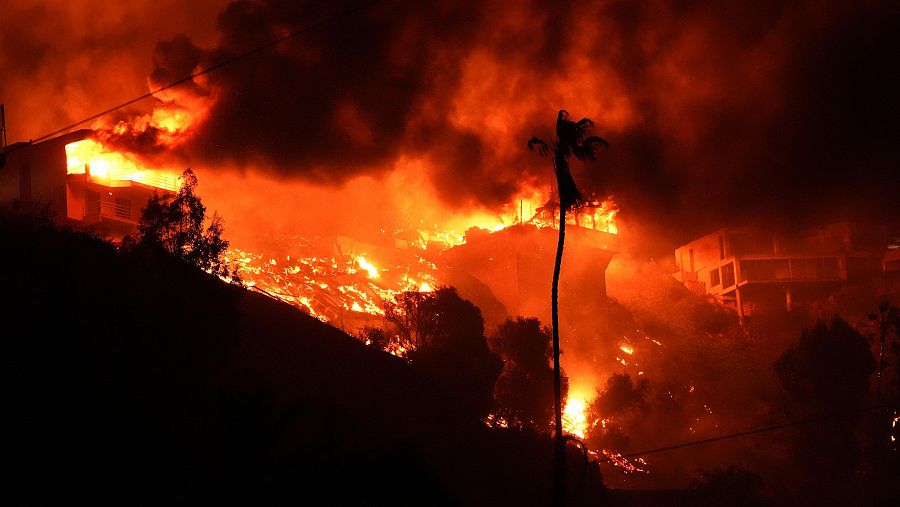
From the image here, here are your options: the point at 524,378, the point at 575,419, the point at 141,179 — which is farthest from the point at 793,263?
the point at 141,179

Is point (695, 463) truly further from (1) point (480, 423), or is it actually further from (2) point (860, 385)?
(1) point (480, 423)

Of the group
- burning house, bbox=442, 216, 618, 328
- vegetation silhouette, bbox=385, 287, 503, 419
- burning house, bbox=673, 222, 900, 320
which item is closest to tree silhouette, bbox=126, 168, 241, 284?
vegetation silhouette, bbox=385, 287, 503, 419

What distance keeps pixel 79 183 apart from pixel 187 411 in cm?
3341

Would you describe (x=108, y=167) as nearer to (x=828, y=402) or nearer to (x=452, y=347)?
(x=452, y=347)

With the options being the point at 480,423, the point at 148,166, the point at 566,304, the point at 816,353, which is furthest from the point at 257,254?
the point at 816,353

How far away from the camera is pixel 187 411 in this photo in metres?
32.5

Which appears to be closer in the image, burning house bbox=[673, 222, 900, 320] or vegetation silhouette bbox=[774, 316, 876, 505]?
vegetation silhouette bbox=[774, 316, 876, 505]

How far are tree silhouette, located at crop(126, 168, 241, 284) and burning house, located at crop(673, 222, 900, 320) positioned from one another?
3261 inches

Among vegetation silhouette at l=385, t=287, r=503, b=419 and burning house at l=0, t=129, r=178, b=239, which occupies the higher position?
burning house at l=0, t=129, r=178, b=239

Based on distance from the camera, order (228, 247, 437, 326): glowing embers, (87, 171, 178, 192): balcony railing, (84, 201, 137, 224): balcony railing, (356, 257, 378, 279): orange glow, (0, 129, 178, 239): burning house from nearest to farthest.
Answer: (0, 129, 178, 239): burning house < (84, 201, 137, 224): balcony railing < (87, 171, 178, 192): balcony railing < (228, 247, 437, 326): glowing embers < (356, 257, 378, 279): orange glow

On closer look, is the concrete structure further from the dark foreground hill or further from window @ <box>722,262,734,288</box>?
the dark foreground hill

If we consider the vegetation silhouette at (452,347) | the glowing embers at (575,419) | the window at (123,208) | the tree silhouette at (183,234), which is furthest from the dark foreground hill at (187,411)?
the glowing embers at (575,419)

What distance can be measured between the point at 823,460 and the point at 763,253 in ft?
177

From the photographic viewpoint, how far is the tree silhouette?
3825 centimetres
